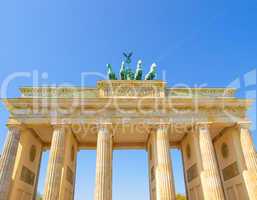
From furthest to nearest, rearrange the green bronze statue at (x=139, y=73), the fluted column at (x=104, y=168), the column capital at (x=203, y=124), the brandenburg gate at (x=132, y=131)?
the green bronze statue at (x=139, y=73), the column capital at (x=203, y=124), the brandenburg gate at (x=132, y=131), the fluted column at (x=104, y=168)

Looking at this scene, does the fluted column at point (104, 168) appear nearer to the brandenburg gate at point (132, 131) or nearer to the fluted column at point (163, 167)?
the brandenburg gate at point (132, 131)

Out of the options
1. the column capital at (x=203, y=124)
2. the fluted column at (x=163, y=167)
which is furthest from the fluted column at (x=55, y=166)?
the column capital at (x=203, y=124)

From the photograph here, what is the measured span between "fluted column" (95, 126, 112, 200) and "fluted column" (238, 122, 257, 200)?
1270cm

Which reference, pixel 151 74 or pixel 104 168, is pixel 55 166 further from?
pixel 151 74

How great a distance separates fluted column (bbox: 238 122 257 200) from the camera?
1834 cm

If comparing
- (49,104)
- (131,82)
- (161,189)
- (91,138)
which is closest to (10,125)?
(49,104)

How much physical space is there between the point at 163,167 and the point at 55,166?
973 centimetres

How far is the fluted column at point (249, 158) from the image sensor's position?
18344 mm

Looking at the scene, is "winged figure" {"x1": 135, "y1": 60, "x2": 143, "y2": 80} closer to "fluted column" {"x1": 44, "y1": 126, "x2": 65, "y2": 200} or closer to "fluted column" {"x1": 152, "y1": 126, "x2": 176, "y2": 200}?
"fluted column" {"x1": 152, "y1": 126, "x2": 176, "y2": 200}

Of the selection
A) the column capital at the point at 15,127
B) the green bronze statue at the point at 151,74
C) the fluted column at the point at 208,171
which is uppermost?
the green bronze statue at the point at 151,74

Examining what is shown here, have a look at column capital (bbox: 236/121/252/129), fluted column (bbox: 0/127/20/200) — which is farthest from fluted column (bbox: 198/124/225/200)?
fluted column (bbox: 0/127/20/200)

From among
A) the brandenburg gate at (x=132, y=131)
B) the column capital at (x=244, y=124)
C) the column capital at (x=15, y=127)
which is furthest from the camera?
the column capital at (x=244, y=124)

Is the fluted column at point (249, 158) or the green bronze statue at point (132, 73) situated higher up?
the green bronze statue at point (132, 73)

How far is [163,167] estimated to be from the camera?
730 inches
